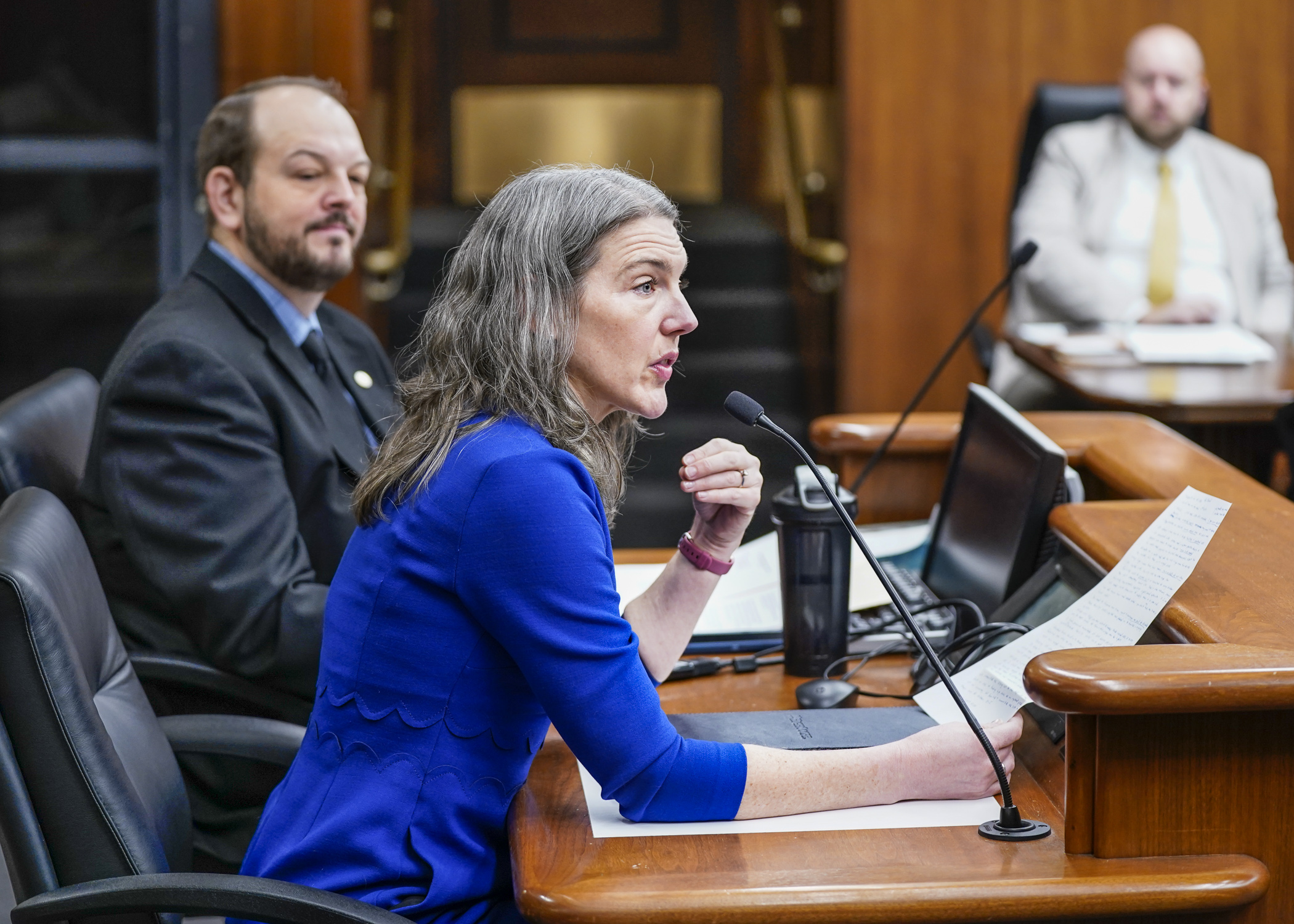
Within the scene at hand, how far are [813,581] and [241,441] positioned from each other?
0.75 meters

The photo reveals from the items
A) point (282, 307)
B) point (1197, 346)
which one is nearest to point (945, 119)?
point (1197, 346)

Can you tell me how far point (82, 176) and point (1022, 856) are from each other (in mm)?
3509

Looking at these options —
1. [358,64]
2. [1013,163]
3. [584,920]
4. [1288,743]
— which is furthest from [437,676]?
[1013,163]

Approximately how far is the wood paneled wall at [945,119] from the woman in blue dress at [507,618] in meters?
3.50

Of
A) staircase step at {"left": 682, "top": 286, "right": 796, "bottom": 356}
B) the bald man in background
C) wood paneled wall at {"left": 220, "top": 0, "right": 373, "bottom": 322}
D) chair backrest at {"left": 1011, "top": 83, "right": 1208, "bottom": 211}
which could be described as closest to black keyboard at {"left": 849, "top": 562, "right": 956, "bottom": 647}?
the bald man in background

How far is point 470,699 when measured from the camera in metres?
1.17

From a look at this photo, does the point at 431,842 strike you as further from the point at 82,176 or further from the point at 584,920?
the point at 82,176

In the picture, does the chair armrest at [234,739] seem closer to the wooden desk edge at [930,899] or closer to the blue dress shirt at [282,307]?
the blue dress shirt at [282,307]

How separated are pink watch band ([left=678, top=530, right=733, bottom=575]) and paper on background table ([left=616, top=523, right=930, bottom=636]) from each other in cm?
16

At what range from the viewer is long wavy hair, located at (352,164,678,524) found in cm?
120

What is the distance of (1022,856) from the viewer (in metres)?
1.04

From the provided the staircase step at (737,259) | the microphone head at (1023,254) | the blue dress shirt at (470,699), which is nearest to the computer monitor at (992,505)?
the microphone head at (1023,254)

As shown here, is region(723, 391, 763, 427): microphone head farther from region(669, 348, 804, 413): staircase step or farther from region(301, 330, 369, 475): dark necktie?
region(669, 348, 804, 413): staircase step

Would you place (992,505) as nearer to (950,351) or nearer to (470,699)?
(950,351)
